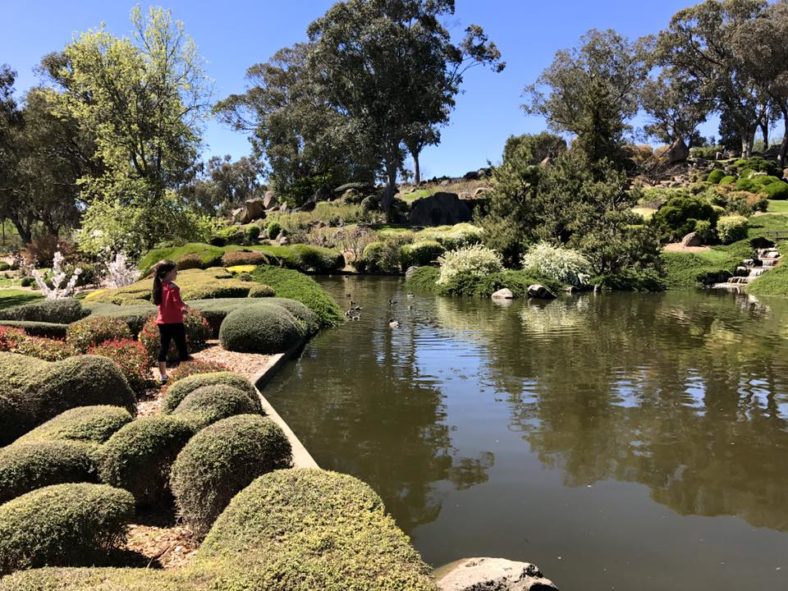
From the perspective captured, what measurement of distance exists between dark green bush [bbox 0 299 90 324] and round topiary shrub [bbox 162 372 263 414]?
615cm

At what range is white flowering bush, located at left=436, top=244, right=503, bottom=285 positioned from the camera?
2169 cm

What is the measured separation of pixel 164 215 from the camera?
23.8 m

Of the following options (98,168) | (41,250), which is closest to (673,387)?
(41,250)

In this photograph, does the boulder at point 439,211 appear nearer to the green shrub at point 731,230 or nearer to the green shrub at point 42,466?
the green shrub at point 731,230

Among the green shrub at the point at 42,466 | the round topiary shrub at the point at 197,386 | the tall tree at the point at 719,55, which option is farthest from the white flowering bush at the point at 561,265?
the tall tree at the point at 719,55

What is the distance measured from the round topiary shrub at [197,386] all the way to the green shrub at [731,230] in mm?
28468

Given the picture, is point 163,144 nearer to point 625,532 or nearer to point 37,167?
point 37,167

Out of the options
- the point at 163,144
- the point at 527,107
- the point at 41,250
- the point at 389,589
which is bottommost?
the point at 389,589

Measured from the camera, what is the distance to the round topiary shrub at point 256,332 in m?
10.2

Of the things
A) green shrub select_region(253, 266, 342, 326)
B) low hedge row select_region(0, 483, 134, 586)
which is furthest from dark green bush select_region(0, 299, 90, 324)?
low hedge row select_region(0, 483, 134, 586)

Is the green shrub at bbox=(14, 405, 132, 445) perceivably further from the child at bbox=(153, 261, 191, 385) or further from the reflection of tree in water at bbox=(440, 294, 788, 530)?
the reflection of tree in water at bbox=(440, 294, 788, 530)

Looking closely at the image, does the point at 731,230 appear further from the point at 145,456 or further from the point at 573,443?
the point at 145,456

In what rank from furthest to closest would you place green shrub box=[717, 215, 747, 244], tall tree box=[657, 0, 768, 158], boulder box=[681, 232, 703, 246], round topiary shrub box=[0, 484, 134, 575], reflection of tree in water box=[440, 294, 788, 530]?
tall tree box=[657, 0, 768, 158] → boulder box=[681, 232, 703, 246] → green shrub box=[717, 215, 747, 244] → reflection of tree in water box=[440, 294, 788, 530] → round topiary shrub box=[0, 484, 134, 575]

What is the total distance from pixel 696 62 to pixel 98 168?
47713 mm
